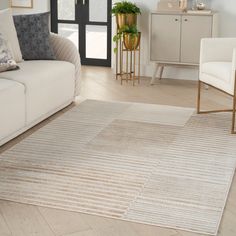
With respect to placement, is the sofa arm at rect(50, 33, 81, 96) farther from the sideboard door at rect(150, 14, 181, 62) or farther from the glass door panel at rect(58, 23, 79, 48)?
the glass door panel at rect(58, 23, 79, 48)

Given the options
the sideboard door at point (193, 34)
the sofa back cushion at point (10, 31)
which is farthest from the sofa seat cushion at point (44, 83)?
the sideboard door at point (193, 34)

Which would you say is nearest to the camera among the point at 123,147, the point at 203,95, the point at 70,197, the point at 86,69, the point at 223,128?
the point at 70,197

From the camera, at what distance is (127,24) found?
20.1 feet

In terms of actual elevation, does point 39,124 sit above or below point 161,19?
below

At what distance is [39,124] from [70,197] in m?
1.55

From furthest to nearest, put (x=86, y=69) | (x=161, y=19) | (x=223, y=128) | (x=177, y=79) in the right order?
(x=86, y=69)
(x=177, y=79)
(x=161, y=19)
(x=223, y=128)

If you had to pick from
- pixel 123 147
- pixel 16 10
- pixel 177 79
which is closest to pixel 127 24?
pixel 177 79

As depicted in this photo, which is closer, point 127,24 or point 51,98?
point 51,98

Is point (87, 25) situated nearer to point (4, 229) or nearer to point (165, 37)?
point (165, 37)

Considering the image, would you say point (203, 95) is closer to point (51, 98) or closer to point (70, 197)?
point (51, 98)

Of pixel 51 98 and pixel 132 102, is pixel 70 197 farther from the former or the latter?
pixel 132 102

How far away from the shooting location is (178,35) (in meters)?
6.03

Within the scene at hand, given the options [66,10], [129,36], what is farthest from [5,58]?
[66,10]

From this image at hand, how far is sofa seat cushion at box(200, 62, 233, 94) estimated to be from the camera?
4.41 metres
